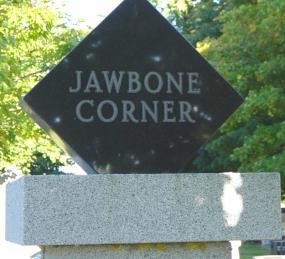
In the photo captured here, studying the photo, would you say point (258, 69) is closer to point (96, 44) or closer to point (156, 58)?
point (156, 58)

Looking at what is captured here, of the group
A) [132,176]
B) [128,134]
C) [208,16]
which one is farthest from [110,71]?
[208,16]

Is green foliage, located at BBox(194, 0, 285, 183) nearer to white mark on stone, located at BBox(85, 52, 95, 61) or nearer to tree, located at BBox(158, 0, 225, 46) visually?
tree, located at BBox(158, 0, 225, 46)

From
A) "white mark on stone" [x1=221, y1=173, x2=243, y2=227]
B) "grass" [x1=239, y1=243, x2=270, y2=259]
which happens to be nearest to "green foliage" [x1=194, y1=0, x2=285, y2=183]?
"grass" [x1=239, y1=243, x2=270, y2=259]

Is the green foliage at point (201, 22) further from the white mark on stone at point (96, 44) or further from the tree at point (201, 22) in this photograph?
the white mark on stone at point (96, 44)

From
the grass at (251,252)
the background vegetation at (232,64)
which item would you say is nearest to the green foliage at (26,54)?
the background vegetation at (232,64)

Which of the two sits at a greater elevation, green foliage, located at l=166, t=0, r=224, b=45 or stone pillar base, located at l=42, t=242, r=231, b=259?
green foliage, located at l=166, t=0, r=224, b=45

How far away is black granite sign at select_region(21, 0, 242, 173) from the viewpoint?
4895 millimetres

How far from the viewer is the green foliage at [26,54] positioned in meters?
11.9

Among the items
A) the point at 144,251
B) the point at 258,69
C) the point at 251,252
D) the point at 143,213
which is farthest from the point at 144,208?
the point at 251,252

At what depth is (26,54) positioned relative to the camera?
1633 centimetres

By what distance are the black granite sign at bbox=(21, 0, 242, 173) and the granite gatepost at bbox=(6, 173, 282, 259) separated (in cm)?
43

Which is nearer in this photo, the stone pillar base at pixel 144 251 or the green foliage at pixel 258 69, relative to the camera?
the stone pillar base at pixel 144 251

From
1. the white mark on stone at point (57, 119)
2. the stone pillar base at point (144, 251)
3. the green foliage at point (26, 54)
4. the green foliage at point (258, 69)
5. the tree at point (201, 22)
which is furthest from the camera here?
the tree at point (201, 22)

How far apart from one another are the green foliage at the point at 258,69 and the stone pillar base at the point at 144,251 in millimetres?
11822
